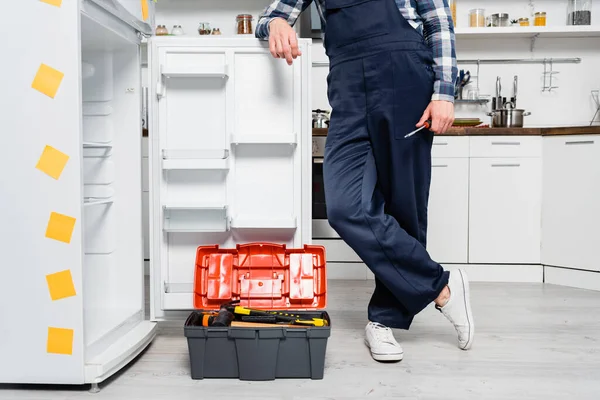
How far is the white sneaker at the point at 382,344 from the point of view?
188 centimetres

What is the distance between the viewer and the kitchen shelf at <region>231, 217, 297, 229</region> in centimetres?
215

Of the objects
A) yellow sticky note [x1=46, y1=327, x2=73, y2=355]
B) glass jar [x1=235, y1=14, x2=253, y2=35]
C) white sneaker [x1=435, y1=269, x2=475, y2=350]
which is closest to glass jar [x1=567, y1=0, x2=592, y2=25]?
glass jar [x1=235, y1=14, x2=253, y2=35]

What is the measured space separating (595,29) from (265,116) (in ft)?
8.89

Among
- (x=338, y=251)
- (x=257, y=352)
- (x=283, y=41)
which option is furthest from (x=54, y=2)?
(x=338, y=251)

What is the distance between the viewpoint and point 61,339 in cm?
160

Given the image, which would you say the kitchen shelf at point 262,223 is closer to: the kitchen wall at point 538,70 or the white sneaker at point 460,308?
the white sneaker at point 460,308

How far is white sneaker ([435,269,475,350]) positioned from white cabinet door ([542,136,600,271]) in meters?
1.58

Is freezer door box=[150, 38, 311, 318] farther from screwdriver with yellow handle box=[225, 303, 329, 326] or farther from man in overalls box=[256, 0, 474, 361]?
screwdriver with yellow handle box=[225, 303, 329, 326]

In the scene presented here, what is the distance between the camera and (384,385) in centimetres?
168

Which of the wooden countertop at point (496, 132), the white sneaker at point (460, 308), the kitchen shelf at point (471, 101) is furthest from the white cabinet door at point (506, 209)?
the white sneaker at point (460, 308)

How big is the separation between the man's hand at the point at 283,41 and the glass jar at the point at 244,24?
6.84ft

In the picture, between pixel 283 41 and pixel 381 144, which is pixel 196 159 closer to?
pixel 283 41

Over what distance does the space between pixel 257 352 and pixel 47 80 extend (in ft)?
3.12

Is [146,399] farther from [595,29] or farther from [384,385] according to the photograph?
[595,29]
